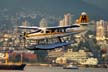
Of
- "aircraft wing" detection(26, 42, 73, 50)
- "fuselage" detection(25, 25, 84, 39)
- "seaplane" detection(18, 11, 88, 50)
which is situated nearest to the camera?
"aircraft wing" detection(26, 42, 73, 50)

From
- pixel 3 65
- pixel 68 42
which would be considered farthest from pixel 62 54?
pixel 68 42

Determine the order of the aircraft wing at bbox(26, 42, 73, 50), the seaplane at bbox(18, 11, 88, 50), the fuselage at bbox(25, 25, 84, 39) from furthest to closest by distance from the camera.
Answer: the fuselage at bbox(25, 25, 84, 39) → the seaplane at bbox(18, 11, 88, 50) → the aircraft wing at bbox(26, 42, 73, 50)

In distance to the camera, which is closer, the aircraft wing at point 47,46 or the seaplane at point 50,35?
the aircraft wing at point 47,46

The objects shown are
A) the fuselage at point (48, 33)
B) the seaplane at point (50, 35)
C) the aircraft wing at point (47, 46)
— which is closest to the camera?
the aircraft wing at point (47, 46)

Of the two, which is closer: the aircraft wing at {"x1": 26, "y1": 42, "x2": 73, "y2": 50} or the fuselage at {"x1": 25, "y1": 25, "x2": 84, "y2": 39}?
the aircraft wing at {"x1": 26, "y1": 42, "x2": 73, "y2": 50}

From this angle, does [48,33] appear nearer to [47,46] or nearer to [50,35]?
[50,35]

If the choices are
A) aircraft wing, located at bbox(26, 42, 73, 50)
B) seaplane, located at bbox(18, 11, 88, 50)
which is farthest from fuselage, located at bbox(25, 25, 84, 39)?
aircraft wing, located at bbox(26, 42, 73, 50)

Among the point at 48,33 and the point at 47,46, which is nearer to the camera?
the point at 47,46

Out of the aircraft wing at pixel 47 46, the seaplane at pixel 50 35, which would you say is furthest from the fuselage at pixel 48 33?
the aircraft wing at pixel 47 46

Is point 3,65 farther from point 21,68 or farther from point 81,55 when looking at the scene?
point 81,55

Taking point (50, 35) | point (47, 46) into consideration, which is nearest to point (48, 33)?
point (50, 35)

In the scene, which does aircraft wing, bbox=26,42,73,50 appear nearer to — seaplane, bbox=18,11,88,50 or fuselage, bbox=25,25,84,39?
seaplane, bbox=18,11,88,50

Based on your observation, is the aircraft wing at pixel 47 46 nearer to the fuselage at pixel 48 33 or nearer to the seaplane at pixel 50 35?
the seaplane at pixel 50 35
